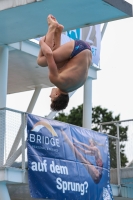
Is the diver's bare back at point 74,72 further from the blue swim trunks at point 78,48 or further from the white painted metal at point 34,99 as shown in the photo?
the white painted metal at point 34,99

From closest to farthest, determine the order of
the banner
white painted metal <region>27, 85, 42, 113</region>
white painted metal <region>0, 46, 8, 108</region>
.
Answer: the banner → white painted metal <region>0, 46, 8, 108</region> → white painted metal <region>27, 85, 42, 113</region>

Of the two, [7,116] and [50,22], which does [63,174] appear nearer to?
[7,116]

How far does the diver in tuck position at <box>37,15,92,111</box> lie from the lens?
396 inches

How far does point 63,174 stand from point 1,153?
180 centimetres

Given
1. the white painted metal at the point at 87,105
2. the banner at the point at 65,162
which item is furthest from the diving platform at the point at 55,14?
the white painted metal at the point at 87,105

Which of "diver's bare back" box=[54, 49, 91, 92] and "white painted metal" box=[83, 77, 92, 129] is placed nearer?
"diver's bare back" box=[54, 49, 91, 92]

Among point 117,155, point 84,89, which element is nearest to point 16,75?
point 84,89

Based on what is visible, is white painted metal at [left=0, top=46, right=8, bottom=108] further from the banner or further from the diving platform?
the banner

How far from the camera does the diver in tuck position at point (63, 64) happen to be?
1006 centimetres

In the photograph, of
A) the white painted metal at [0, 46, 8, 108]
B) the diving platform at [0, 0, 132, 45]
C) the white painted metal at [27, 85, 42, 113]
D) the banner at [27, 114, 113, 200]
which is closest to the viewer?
the diving platform at [0, 0, 132, 45]

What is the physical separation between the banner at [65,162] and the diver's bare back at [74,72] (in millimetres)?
5573

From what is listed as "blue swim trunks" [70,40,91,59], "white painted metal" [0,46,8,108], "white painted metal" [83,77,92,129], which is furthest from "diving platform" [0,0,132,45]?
"white painted metal" [83,77,92,129]

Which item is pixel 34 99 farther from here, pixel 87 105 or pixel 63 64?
pixel 63 64

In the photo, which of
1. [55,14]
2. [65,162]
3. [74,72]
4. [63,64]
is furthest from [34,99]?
[74,72]
